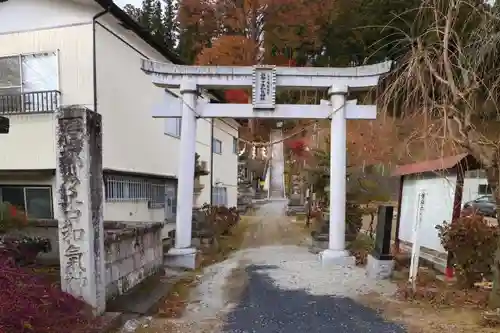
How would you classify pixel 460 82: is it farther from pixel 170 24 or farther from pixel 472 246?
pixel 170 24

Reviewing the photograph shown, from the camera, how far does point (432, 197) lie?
8.94 meters

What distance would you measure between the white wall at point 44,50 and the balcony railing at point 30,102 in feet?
0.56

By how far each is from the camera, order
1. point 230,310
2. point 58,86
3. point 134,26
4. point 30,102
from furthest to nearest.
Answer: point 134,26, point 30,102, point 58,86, point 230,310

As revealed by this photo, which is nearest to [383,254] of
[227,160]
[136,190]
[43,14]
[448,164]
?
[448,164]

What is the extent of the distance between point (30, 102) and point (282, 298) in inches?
348

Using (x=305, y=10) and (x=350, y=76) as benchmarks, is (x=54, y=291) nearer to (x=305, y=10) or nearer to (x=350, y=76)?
(x=350, y=76)

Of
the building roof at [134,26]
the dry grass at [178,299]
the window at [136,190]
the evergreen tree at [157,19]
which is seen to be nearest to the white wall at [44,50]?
the building roof at [134,26]

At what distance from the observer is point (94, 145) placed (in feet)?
18.2

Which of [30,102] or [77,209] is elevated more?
[30,102]

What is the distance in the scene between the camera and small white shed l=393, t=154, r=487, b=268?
7620 mm

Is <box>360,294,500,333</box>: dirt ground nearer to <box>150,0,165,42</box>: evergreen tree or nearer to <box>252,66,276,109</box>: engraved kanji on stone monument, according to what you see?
<box>252,66,276,109</box>: engraved kanji on stone monument

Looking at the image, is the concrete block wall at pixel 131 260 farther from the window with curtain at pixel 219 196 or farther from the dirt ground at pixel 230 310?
the window with curtain at pixel 219 196

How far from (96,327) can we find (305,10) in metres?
30.3

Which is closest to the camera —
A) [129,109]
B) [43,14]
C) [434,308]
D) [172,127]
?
[434,308]
